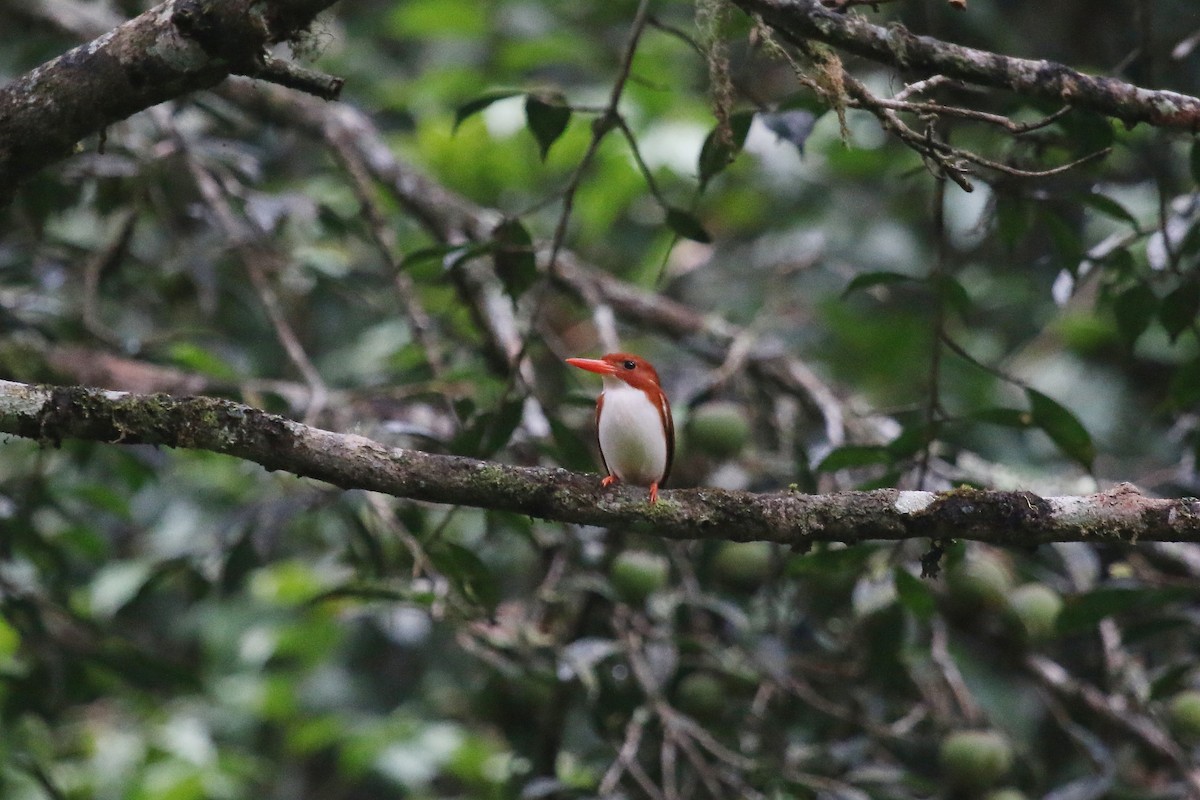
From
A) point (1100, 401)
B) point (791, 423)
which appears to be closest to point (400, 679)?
point (791, 423)

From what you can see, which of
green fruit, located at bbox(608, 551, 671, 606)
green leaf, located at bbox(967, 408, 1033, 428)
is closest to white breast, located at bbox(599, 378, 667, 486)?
green fruit, located at bbox(608, 551, 671, 606)

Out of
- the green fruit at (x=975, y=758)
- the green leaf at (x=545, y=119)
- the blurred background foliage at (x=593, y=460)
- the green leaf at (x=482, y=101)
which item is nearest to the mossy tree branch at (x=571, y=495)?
the blurred background foliage at (x=593, y=460)

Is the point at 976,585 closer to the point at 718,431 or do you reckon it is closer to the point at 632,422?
the point at 718,431

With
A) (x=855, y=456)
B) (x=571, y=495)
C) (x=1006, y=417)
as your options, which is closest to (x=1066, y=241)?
(x=1006, y=417)

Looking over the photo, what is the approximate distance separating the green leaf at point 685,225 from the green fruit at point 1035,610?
1.60 meters

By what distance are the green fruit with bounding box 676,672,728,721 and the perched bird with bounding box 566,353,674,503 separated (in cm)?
69

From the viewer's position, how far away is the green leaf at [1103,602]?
3.60 meters

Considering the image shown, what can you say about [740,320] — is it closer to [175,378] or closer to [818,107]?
[175,378]

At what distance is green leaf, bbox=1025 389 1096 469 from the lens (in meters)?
3.37

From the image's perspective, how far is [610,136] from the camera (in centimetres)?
654

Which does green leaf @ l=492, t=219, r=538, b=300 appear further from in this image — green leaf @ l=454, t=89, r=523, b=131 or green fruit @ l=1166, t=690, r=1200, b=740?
green fruit @ l=1166, t=690, r=1200, b=740

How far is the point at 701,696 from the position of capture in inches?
166

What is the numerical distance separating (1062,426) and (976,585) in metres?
0.74

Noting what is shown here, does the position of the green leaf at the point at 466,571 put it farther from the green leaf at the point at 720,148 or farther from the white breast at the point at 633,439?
the green leaf at the point at 720,148
